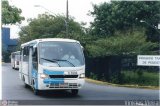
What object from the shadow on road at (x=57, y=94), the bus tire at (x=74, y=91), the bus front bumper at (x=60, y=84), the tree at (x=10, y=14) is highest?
the tree at (x=10, y=14)

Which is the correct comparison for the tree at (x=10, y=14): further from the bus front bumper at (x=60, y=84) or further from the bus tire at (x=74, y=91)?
the bus tire at (x=74, y=91)

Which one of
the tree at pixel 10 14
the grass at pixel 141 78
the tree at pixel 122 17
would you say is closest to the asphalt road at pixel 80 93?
the grass at pixel 141 78

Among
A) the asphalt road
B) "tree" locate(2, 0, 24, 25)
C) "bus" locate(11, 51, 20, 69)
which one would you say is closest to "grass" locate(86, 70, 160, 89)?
the asphalt road

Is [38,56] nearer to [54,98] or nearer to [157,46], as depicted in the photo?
[54,98]

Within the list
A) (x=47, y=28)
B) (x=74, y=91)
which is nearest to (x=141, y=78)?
(x=74, y=91)

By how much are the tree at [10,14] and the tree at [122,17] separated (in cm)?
178

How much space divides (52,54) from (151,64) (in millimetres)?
2337

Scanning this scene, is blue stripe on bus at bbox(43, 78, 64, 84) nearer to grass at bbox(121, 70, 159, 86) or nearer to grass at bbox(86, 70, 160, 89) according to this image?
grass at bbox(86, 70, 160, 89)

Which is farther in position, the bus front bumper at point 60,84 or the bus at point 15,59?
the bus front bumper at point 60,84

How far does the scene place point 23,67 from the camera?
12.8 meters

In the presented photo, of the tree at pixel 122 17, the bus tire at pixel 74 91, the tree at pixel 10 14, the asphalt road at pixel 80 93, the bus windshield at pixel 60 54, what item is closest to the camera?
the tree at pixel 10 14

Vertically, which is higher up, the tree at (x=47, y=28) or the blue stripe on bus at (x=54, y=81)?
the tree at (x=47, y=28)

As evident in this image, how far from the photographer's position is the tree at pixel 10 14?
11.4m

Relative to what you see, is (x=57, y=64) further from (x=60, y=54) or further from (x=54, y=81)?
(x=54, y=81)
